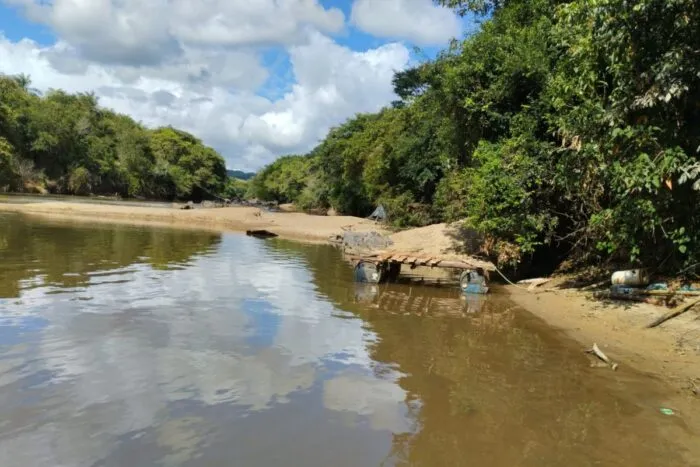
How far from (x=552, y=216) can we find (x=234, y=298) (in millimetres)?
9825

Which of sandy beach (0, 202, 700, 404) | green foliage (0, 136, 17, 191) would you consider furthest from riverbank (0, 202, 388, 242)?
green foliage (0, 136, 17, 191)

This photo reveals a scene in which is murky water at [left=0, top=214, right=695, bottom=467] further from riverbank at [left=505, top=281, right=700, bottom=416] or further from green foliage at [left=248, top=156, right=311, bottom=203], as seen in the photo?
green foliage at [left=248, top=156, right=311, bottom=203]

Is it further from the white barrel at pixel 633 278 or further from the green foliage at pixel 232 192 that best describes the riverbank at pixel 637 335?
the green foliage at pixel 232 192

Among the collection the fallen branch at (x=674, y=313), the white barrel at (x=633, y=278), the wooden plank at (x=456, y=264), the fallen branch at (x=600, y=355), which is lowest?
the fallen branch at (x=600, y=355)

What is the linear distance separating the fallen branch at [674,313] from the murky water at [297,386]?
1784 millimetres

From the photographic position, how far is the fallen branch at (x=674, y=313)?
1020 cm

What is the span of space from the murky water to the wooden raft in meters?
1.74

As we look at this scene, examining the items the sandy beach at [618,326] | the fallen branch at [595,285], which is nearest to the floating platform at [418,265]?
the sandy beach at [618,326]

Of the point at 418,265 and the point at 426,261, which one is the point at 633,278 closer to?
the point at 426,261

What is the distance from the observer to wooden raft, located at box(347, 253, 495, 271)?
15445 millimetres

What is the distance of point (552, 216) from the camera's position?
16438 mm

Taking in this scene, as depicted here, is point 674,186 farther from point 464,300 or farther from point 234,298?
point 234,298

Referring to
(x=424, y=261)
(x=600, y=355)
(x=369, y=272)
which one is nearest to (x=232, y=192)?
(x=369, y=272)

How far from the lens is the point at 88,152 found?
72.6 meters
